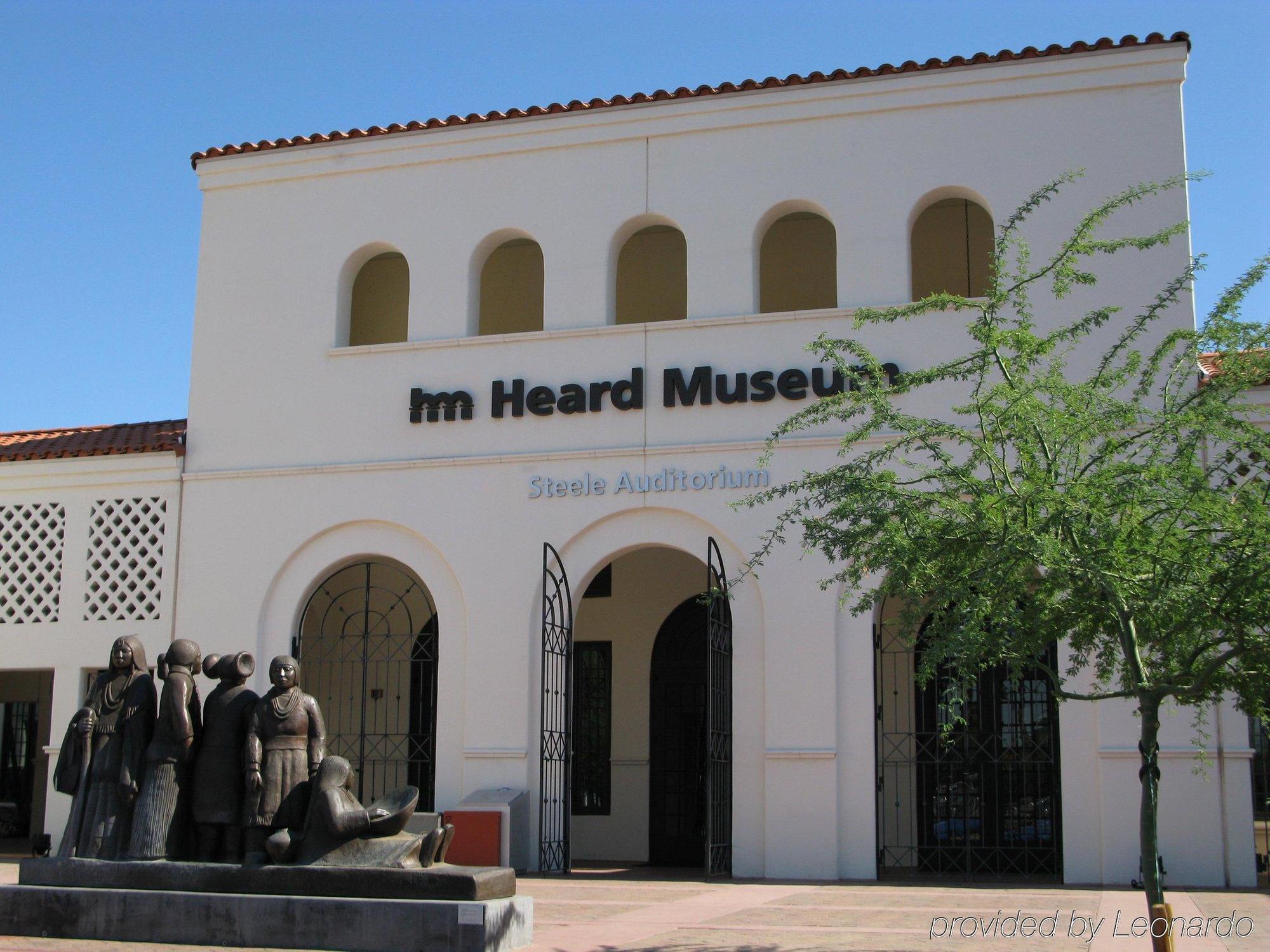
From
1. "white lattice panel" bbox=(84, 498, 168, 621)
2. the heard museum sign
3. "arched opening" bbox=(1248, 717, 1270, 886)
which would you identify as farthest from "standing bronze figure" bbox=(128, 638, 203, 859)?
"arched opening" bbox=(1248, 717, 1270, 886)

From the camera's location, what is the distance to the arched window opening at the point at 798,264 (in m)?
18.5

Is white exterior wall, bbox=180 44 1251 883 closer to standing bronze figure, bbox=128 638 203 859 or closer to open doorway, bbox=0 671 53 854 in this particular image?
standing bronze figure, bbox=128 638 203 859

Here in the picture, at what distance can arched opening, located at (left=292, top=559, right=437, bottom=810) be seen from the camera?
736 inches

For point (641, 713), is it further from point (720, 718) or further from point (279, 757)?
point (279, 757)

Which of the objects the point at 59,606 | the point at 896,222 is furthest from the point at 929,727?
the point at 59,606

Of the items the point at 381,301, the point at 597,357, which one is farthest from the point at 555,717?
the point at 381,301

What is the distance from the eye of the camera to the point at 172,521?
17.7m

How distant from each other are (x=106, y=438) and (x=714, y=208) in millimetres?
8351

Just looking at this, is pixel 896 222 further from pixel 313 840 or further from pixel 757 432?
pixel 313 840

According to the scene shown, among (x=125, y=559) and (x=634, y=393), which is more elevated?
(x=634, y=393)

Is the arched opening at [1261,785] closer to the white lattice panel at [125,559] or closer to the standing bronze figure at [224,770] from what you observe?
the standing bronze figure at [224,770]

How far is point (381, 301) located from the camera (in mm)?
19531

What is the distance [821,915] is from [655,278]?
9.91 metres

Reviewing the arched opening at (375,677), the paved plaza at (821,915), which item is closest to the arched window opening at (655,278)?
the arched opening at (375,677)
